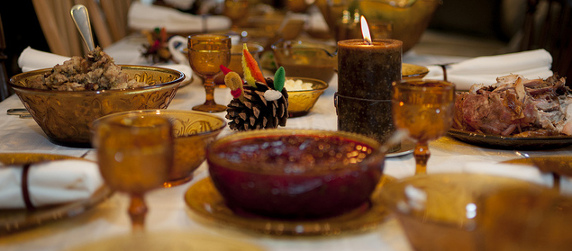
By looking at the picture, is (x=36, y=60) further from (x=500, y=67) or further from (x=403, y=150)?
(x=500, y=67)

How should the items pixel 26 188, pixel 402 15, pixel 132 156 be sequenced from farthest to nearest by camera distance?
pixel 402 15
pixel 26 188
pixel 132 156

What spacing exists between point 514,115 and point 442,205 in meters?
0.45

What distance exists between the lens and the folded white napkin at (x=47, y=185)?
0.63 metres

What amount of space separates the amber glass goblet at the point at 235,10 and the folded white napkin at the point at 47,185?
2.10m

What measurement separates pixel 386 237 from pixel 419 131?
0.59 ft

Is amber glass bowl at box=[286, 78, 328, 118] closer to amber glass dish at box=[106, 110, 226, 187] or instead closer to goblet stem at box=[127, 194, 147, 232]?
amber glass dish at box=[106, 110, 226, 187]

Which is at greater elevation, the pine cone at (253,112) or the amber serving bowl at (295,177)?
the amber serving bowl at (295,177)

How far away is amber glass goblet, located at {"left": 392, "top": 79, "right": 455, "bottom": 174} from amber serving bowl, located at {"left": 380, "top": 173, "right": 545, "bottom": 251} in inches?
3.8

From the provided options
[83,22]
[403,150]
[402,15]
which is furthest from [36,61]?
[402,15]

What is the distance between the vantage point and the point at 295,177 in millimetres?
576

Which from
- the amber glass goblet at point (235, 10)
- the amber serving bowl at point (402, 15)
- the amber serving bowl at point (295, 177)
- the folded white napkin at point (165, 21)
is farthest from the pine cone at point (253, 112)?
the amber glass goblet at point (235, 10)

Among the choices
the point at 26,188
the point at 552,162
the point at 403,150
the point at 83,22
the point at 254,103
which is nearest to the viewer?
the point at 26,188

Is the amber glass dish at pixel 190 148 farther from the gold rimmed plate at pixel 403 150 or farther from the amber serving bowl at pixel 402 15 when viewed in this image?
the amber serving bowl at pixel 402 15

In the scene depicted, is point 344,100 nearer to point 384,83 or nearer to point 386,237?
point 384,83
